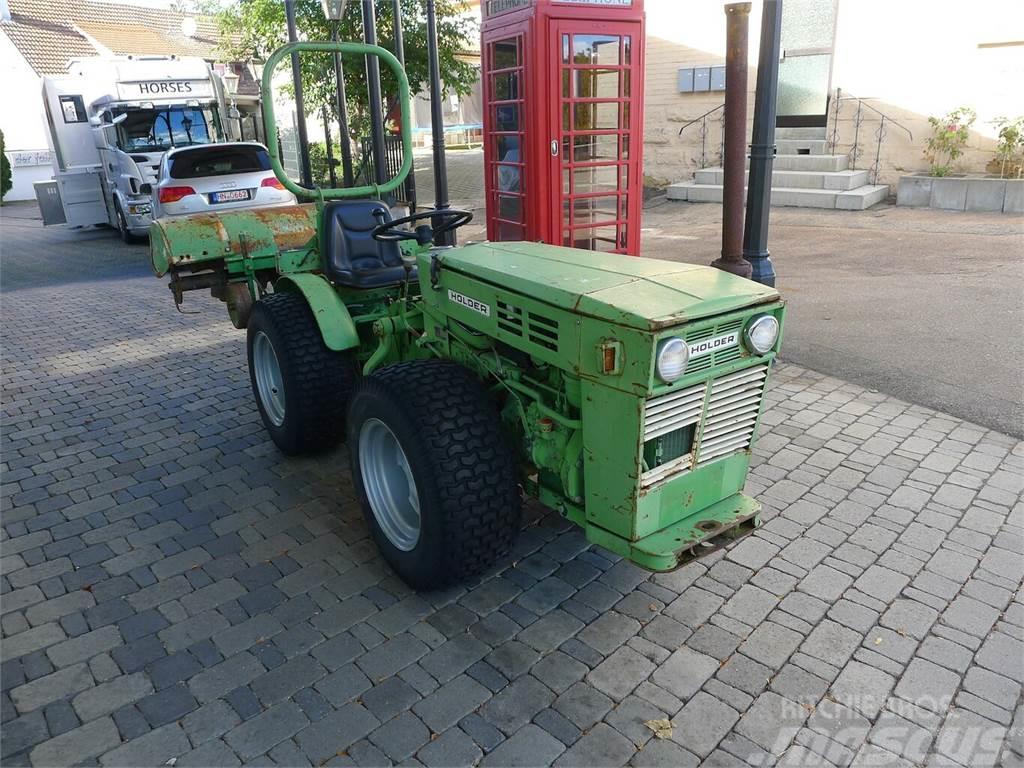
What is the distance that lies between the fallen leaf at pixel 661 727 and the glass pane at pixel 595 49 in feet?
18.0

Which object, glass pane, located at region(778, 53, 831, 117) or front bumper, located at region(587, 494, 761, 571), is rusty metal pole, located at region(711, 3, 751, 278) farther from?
glass pane, located at region(778, 53, 831, 117)

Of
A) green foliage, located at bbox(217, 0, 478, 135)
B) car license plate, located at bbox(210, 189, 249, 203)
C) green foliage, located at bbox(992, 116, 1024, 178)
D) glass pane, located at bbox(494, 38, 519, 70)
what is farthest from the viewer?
green foliage, located at bbox(217, 0, 478, 135)

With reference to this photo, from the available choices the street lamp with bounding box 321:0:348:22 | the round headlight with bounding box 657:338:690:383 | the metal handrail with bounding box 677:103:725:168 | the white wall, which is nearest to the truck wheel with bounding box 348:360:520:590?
the round headlight with bounding box 657:338:690:383

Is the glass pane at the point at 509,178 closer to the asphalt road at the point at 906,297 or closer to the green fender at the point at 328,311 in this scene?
the asphalt road at the point at 906,297

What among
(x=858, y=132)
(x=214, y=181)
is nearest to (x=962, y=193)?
(x=858, y=132)

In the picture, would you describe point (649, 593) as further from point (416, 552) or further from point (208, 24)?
point (208, 24)

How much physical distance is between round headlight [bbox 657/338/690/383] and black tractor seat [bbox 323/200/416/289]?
2.28 m

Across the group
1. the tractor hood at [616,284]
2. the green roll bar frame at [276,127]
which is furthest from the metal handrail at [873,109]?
the tractor hood at [616,284]

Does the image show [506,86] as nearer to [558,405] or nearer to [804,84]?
[558,405]

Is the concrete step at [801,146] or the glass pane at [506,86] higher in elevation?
the glass pane at [506,86]

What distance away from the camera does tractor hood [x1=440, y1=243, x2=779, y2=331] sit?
2525 millimetres

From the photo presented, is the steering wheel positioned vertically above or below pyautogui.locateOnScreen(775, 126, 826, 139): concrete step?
below

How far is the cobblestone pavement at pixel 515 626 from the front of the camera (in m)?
2.52

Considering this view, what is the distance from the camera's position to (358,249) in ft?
14.7
